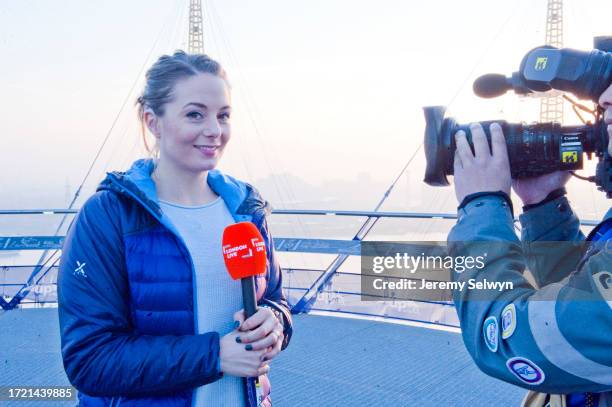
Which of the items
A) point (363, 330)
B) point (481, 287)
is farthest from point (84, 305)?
point (363, 330)

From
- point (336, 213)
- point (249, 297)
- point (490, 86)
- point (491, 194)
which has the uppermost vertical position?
point (490, 86)

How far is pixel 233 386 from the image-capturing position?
1256mm

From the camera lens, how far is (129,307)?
118 centimetres

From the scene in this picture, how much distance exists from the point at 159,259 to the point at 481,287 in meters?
0.71

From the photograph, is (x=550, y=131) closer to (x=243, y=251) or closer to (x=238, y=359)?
(x=243, y=251)

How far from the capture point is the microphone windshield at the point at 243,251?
3.71ft

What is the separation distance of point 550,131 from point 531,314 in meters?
0.40

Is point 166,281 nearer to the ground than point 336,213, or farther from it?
farther from it

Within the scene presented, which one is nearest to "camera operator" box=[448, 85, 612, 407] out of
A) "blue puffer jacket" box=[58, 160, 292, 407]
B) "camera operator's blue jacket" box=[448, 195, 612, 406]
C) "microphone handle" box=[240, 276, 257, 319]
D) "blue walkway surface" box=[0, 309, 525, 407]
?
"camera operator's blue jacket" box=[448, 195, 612, 406]

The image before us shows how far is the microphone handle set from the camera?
1112 millimetres

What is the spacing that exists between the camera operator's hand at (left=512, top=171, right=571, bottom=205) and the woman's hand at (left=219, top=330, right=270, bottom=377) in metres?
0.64

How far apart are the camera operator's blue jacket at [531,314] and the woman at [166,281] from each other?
1.67ft

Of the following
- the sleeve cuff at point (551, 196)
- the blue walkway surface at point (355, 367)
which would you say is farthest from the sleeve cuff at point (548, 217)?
the blue walkway surface at point (355, 367)

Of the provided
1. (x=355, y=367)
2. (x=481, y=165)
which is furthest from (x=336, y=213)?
(x=481, y=165)
